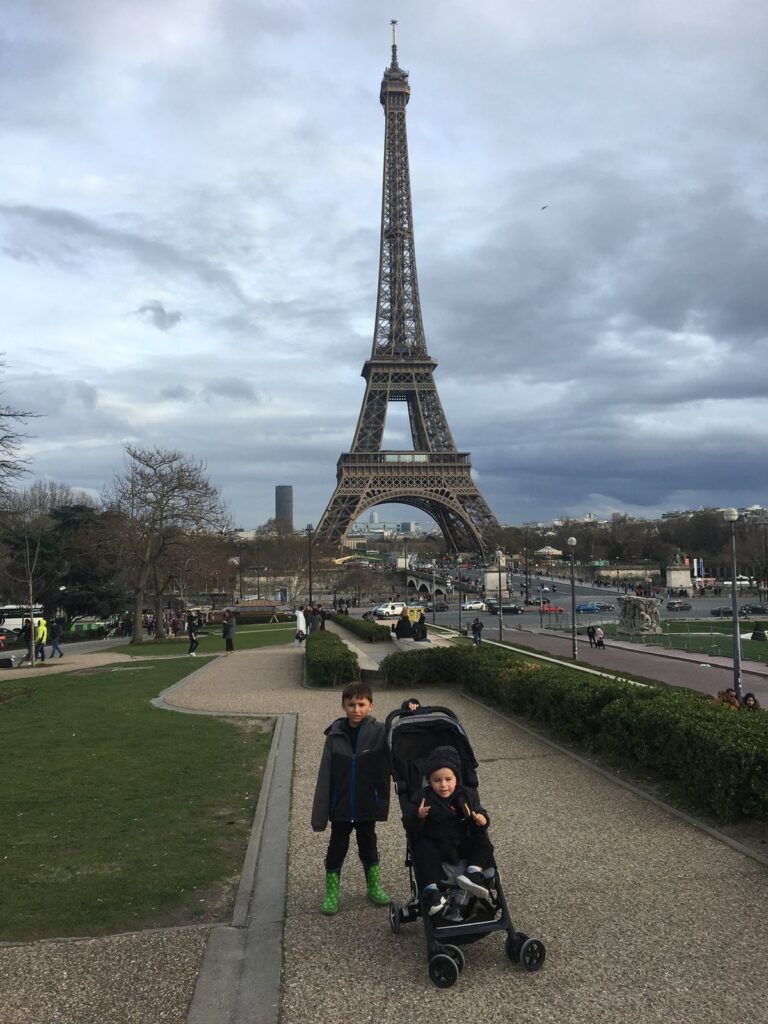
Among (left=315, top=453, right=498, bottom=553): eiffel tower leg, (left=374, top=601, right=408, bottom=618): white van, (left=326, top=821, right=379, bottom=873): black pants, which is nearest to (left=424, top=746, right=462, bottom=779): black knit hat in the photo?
(left=326, top=821, right=379, bottom=873): black pants

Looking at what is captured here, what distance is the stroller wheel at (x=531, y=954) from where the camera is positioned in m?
4.22

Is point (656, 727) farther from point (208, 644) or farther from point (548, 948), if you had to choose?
point (208, 644)

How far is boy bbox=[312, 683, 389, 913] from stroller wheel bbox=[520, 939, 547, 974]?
1200mm

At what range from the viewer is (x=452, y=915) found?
4.33m

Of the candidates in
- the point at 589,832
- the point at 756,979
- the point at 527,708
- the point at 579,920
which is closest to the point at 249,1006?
the point at 579,920

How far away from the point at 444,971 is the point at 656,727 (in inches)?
198

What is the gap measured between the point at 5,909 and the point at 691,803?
596 centimetres

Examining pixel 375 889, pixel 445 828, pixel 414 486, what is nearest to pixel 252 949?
pixel 375 889

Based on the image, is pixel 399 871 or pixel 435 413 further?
pixel 435 413

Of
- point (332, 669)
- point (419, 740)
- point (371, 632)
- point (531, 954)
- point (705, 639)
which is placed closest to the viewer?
point (531, 954)

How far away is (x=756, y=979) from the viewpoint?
4.13 m

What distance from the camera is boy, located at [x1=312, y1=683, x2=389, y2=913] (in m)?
5.06

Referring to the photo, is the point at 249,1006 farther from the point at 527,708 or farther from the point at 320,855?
the point at 527,708

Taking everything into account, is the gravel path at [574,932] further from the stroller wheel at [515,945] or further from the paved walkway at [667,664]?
the paved walkway at [667,664]
